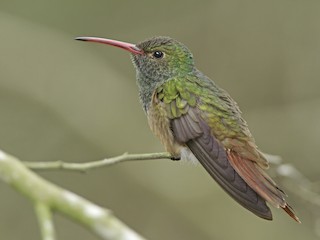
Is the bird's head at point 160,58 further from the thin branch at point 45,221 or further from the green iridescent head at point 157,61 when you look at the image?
the thin branch at point 45,221

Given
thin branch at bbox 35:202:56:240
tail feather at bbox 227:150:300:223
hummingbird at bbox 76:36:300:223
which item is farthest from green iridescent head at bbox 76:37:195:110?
thin branch at bbox 35:202:56:240

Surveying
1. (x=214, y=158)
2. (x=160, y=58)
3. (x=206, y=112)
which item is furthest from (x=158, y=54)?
(x=214, y=158)

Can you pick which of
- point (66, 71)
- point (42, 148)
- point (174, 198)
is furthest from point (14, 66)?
point (174, 198)

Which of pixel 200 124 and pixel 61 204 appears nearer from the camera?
pixel 61 204

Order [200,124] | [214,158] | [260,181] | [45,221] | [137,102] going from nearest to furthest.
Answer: [45,221]
[260,181]
[214,158]
[200,124]
[137,102]

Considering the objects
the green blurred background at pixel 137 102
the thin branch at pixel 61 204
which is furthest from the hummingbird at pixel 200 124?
the green blurred background at pixel 137 102

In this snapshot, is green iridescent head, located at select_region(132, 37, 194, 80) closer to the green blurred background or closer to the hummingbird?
the hummingbird

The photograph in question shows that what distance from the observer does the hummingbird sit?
140 inches

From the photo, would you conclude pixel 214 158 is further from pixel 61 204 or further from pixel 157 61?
pixel 61 204

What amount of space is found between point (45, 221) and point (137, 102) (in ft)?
18.6

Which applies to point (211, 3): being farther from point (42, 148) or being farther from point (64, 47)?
point (42, 148)

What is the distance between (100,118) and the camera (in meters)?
7.21

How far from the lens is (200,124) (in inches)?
161

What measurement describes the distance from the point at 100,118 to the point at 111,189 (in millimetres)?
1537
